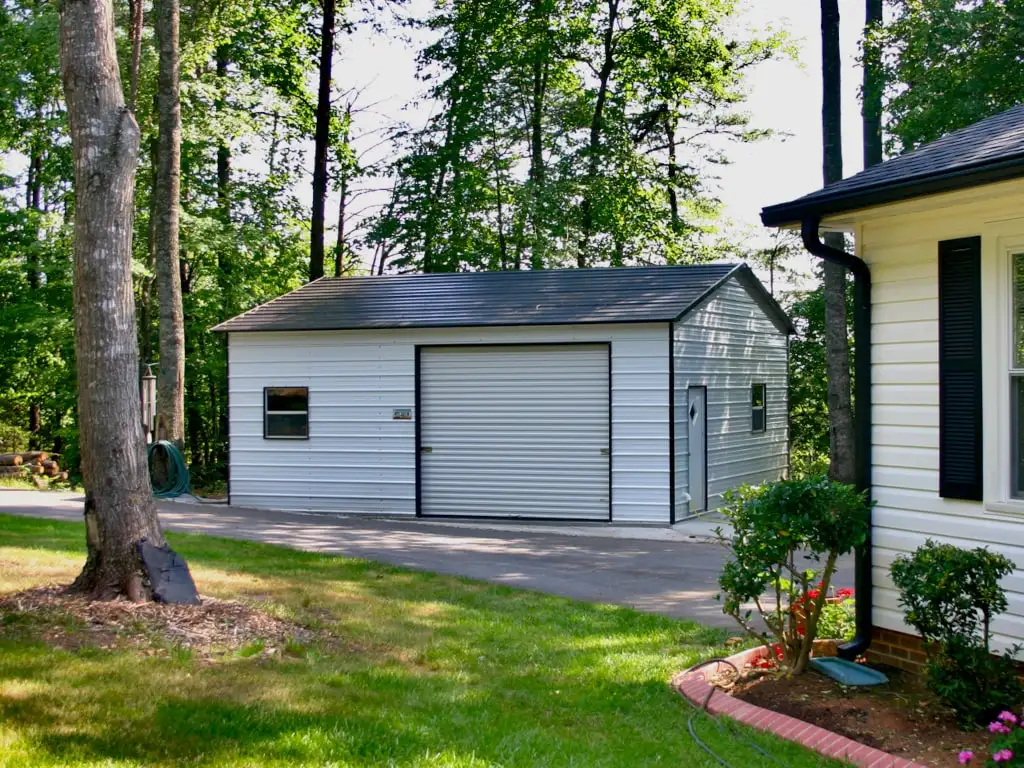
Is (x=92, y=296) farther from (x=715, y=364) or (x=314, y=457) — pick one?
(x=715, y=364)

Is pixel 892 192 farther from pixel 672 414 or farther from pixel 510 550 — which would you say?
pixel 672 414

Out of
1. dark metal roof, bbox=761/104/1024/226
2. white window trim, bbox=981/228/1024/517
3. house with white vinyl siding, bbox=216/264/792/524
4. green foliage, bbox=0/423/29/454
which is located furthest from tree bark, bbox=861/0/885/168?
green foliage, bbox=0/423/29/454

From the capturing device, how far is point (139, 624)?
20.9ft

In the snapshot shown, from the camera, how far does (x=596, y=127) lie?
30.0 meters

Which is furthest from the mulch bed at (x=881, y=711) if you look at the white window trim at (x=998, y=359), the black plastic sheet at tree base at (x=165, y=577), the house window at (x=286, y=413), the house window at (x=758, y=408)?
the house window at (x=758, y=408)

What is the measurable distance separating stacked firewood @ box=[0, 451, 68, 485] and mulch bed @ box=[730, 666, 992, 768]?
21.3 m

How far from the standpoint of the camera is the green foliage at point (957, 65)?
16484 mm

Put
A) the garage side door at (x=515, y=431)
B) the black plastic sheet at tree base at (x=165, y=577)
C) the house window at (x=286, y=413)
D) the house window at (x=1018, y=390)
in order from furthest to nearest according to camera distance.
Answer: the house window at (x=286, y=413) → the garage side door at (x=515, y=431) → the black plastic sheet at tree base at (x=165, y=577) → the house window at (x=1018, y=390)

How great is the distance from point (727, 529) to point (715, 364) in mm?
3613

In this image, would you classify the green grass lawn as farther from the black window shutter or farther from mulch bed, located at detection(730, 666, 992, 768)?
the black window shutter

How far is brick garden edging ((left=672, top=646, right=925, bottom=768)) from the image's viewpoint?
465cm

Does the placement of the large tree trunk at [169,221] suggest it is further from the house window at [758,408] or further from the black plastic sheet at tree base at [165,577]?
the black plastic sheet at tree base at [165,577]

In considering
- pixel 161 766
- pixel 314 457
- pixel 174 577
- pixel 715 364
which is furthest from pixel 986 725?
pixel 314 457

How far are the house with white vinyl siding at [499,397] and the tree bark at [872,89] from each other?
4.36 meters
